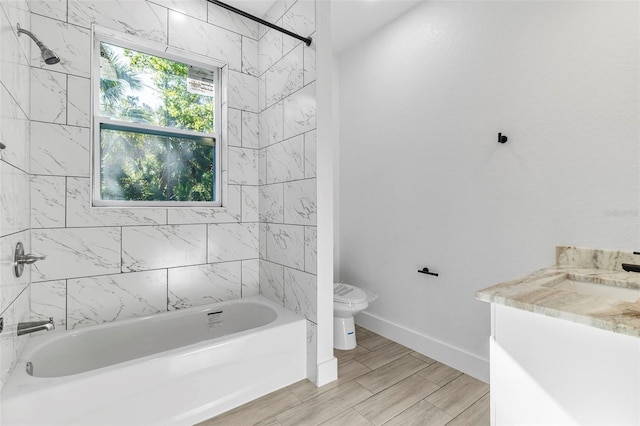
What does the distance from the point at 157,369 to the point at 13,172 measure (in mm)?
1196

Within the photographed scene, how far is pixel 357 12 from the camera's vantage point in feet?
8.52

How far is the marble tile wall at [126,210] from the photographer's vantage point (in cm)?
185

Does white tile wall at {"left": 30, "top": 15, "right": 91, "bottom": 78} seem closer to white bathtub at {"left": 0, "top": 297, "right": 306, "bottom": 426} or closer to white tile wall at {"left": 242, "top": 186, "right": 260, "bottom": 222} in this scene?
white tile wall at {"left": 242, "top": 186, "right": 260, "bottom": 222}

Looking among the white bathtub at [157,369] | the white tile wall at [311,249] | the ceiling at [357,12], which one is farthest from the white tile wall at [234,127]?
the white bathtub at [157,369]

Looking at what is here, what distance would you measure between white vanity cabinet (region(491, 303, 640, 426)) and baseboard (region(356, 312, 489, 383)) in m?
1.24

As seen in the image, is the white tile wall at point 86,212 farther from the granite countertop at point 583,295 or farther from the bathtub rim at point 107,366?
the granite countertop at point 583,295

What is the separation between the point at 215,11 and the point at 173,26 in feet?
1.26

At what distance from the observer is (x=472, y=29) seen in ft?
6.90

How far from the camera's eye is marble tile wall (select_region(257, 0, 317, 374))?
2.09 m

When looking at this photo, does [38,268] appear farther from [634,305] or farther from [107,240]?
Result: [634,305]

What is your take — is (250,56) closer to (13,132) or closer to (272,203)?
(272,203)

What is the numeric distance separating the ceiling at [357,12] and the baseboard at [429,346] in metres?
2.72

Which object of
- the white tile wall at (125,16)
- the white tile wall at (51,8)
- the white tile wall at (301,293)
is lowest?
the white tile wall at (301,293)

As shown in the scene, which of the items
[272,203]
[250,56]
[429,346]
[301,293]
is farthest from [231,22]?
[429,346]
